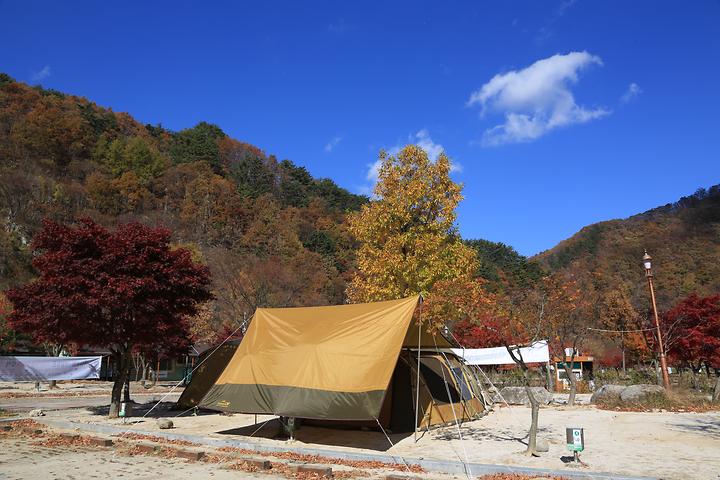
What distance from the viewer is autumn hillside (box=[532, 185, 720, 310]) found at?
51906 millimetres

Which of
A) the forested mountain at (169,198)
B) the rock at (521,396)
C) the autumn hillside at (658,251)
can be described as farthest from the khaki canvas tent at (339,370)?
the autumn hillside at (658,251)

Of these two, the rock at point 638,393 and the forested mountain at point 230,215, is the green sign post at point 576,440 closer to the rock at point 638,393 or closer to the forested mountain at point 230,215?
the rock at point 638,393

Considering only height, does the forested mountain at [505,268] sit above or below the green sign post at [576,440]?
above

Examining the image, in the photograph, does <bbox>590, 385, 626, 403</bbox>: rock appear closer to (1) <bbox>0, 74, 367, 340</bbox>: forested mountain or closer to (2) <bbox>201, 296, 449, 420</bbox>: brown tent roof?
(2) <bbox>201, 296, 449, 420</bbox>: brown tent roof

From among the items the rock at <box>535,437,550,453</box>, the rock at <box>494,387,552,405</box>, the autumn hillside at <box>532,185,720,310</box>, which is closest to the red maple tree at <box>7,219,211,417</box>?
the rock at <box>535,437,550,453</box>

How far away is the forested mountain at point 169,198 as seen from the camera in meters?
45.9

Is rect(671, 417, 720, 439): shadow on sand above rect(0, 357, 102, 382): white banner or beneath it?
beneath

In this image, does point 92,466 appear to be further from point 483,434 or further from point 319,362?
point 483,434

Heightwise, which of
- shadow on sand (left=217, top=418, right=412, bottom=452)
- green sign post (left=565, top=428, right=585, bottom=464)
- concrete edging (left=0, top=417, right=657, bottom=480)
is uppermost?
green sign post (left=565, top=428, right=585, bottom=464)

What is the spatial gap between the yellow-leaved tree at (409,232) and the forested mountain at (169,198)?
752 inches

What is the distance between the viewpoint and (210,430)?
526 inches

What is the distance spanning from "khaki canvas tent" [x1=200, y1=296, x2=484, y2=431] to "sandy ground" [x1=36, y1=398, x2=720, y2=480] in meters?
0.90

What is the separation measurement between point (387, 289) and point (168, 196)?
55.2 metres

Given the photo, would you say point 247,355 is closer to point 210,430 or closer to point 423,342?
point 210,430
